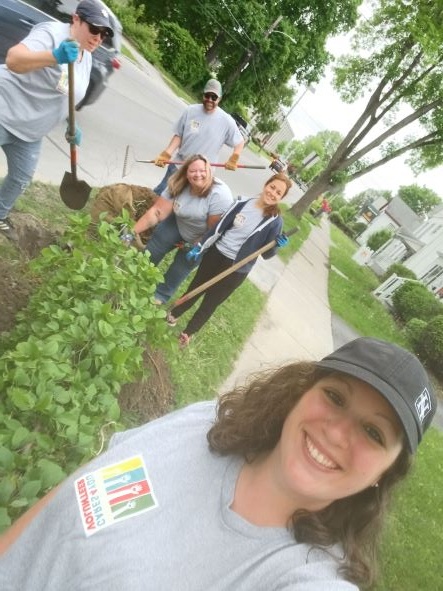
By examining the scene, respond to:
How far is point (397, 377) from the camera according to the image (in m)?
1.16

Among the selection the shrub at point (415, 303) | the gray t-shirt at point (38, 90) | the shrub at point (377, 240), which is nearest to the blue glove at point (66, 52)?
the gray t-shirt at point (38, 90)

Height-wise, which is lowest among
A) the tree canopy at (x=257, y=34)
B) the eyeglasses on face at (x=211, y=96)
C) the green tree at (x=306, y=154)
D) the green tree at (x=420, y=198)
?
the green tree at (x=306, y=154)

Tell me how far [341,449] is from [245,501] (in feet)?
1.00

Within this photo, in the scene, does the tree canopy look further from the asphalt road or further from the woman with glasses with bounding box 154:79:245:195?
the woman with glasses with bounding box 154:79:245:195

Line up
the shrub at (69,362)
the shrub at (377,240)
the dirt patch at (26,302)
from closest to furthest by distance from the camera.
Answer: the shrub at (69,362), the dirt patch at (26,302), the shrub at (377,240)

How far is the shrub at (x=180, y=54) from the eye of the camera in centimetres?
2150

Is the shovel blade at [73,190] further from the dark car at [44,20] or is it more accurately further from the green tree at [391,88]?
the green tree at [391,88]

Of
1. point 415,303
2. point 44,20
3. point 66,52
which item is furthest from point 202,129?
point 415,303

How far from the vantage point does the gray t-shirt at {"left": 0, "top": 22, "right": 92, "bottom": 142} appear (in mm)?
2658

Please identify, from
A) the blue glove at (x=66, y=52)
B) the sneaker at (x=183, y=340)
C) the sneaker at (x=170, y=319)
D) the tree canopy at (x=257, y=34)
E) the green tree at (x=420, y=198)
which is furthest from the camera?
the green tree at (x=420, y=198)

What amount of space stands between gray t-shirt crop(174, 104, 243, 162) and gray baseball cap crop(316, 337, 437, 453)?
12.2 ft

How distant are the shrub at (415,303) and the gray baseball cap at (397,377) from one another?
14349mm

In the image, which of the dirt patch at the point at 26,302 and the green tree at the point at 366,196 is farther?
the green tree at the point at 366,196

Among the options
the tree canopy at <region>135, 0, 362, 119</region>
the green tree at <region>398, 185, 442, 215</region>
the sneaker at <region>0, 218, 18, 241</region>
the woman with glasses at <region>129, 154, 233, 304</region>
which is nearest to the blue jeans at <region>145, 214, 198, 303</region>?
the woman with glasses at <region>129, 154, 233, 304</region>
